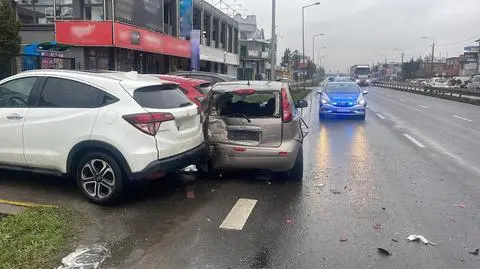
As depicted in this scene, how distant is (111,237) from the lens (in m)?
5.21

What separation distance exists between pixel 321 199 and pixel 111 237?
296 cm

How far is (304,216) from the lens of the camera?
607cm

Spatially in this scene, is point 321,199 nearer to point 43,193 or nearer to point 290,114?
point 290,114

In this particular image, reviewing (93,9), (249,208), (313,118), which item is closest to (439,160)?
(249,208)

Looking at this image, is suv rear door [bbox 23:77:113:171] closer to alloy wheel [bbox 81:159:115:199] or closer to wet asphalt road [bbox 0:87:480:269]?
alloy wheel [bbox 81:159:115:199]

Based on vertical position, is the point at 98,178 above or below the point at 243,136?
below

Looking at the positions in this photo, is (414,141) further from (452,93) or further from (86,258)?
(452,93)

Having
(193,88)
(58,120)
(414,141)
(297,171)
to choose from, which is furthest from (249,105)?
(414,141)

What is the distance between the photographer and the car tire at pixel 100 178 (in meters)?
6.11

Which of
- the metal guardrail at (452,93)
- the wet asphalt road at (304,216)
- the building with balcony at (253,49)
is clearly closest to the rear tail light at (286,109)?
the wet asphalt road at (304,216)

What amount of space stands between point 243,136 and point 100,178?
7.32ft

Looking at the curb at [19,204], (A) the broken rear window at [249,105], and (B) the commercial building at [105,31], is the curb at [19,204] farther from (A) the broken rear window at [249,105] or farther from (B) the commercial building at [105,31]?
(B) the commercial building at [105,31]

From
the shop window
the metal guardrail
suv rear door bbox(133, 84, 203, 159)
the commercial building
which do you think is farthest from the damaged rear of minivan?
the metal guardrail

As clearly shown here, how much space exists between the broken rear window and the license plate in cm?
30
